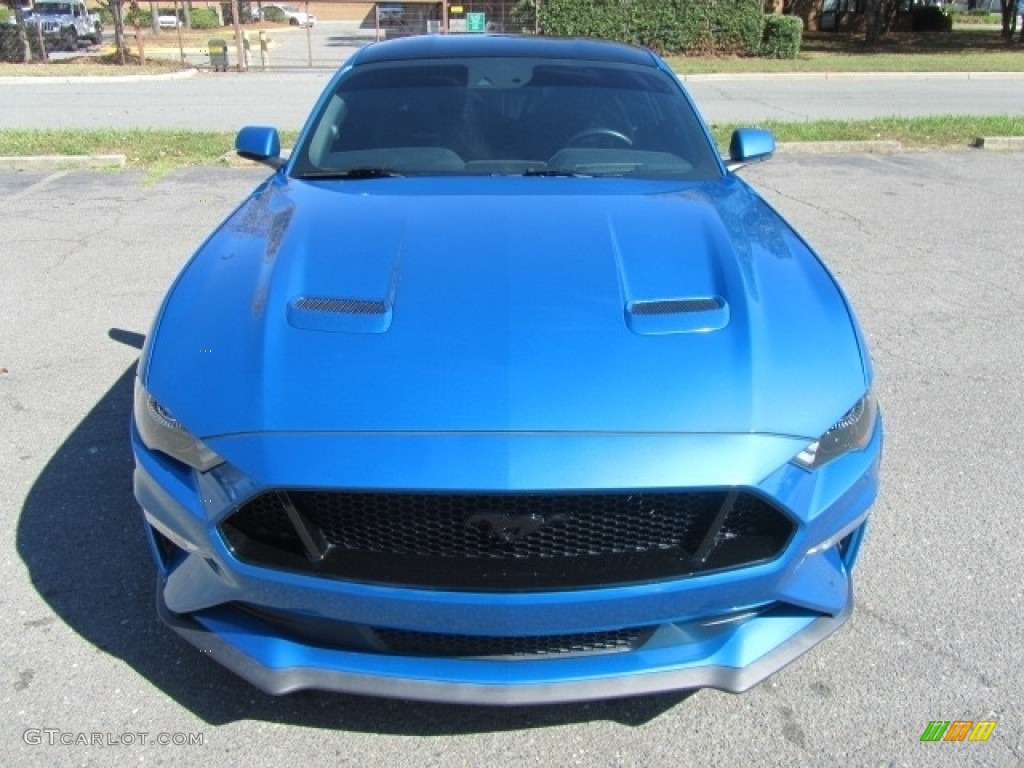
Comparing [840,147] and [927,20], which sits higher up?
[927,20]

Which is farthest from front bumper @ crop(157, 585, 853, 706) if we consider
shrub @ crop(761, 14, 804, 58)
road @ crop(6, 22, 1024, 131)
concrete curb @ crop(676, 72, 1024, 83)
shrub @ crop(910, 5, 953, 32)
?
shrub @ crop(910, 5, 953, 32)

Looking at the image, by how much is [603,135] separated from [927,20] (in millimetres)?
44689

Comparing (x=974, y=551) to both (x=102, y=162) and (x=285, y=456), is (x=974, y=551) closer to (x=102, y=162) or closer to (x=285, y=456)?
(x=285, y=456)

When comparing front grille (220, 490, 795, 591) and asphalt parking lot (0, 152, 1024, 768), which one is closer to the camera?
front grille (220, 490, 795, 591)

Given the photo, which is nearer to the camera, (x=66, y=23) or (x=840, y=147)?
(x=840, y=147)

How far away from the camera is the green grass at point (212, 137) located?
978 centimetres

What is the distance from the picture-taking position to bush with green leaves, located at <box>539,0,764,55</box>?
2423 centimetres

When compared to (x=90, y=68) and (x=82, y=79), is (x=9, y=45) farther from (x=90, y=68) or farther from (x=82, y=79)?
(x=82, y=79)

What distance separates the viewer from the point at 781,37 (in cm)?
2481

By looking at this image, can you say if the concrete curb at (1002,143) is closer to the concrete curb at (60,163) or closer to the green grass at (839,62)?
the concrete curb at (60,163)

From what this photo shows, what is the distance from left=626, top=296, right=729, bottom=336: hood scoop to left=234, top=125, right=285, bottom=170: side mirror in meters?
2.19

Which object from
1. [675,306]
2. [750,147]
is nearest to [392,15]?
[750,147]

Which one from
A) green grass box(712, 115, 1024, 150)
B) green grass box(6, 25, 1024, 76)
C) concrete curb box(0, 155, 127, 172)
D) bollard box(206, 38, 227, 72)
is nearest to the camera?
concrete curb box(0, 155, 127, 172)

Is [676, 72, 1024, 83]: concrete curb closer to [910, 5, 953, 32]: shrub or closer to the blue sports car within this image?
the blue sports car
